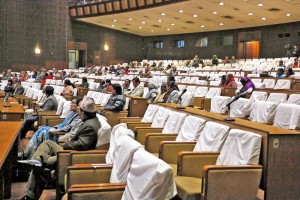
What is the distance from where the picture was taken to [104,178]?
9.95ft

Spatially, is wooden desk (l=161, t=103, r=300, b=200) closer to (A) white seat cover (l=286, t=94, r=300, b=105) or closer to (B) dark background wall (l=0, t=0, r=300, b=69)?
(A) white seat cover (l=286, t=94, r=300, b=105)

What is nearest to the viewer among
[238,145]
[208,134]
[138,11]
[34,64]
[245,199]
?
[245,199]

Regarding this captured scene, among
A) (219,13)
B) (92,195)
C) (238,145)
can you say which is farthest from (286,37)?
(92,195)

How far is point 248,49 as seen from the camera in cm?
2072

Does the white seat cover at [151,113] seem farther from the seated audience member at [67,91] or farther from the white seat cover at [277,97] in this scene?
the seated audience member at [67,91]

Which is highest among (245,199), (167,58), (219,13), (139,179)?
(219,13)

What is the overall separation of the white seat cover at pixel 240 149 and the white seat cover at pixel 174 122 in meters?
1.08

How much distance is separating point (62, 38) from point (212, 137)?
64.7 ft

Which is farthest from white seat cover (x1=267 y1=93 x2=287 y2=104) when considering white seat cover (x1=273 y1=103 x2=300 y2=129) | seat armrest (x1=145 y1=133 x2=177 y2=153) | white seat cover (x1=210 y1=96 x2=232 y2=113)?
seat armrest (x1=145 y1=133 x2=177 y2=153)

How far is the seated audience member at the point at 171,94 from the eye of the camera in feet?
21.8

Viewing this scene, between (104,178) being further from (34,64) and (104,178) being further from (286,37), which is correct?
(34,64)

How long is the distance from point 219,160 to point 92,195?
4.33 ft

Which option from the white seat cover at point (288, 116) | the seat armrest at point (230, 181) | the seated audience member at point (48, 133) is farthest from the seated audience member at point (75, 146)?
the white seat cover at point (288, 116)

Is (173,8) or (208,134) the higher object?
(173,8)
